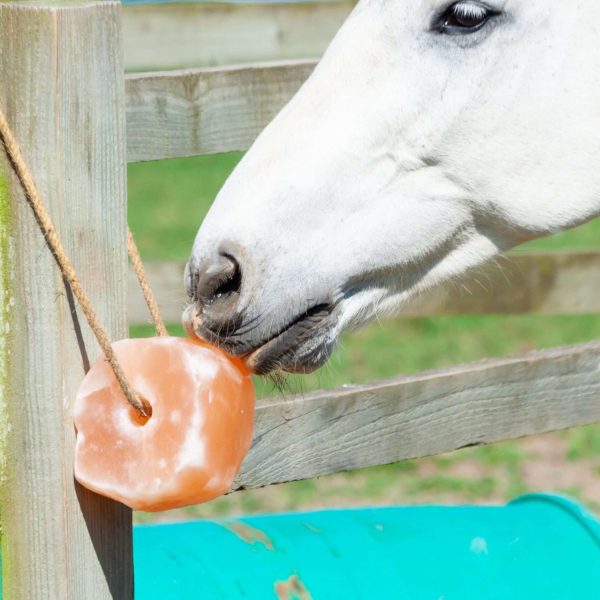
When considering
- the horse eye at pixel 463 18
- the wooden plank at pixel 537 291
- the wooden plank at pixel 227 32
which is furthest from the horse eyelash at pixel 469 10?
the wooden plank at pixel 227 32

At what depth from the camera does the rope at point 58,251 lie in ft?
4.18

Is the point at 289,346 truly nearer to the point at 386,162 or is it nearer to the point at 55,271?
the point at 386,162

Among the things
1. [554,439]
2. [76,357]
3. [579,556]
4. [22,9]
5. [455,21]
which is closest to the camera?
[22,9]

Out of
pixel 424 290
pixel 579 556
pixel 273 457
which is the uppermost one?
pixel 424 290

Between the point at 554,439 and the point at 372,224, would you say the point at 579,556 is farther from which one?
the point at 554,439

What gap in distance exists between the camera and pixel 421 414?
6.59 feet

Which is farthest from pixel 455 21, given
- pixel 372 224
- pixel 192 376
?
pixel 192 376

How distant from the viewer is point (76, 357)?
137cm

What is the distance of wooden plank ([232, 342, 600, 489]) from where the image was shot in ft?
6.02

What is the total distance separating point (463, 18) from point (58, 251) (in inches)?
30.9

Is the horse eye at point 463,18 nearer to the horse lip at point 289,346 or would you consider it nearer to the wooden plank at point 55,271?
the horse lip at point 289,346

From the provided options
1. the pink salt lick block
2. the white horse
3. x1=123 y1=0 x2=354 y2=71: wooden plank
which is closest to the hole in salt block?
the pink salt lick block

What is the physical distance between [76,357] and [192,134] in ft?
2.86

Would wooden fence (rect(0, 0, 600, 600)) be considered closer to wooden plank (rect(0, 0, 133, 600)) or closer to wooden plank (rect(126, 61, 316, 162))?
wooden plank (rect(0, 0, 133, 600))
